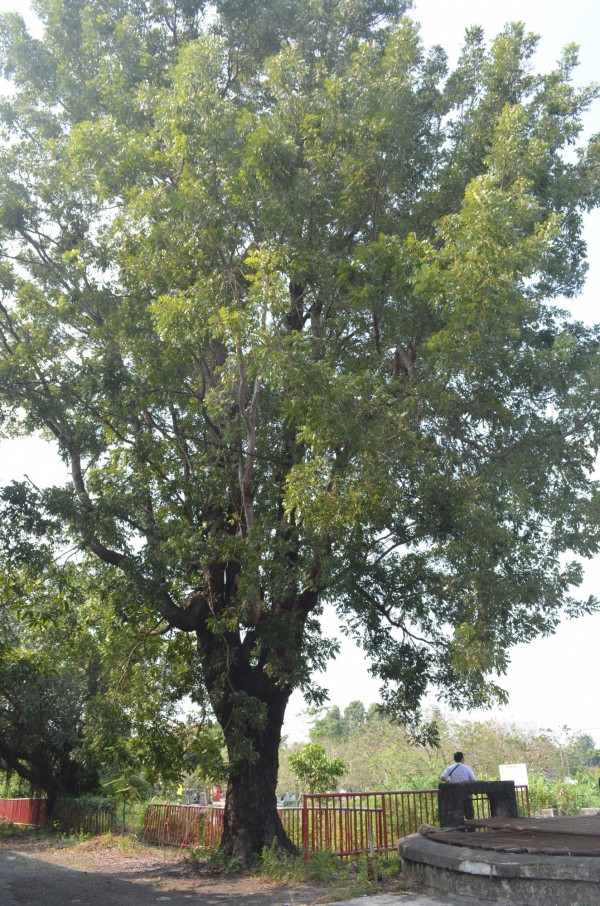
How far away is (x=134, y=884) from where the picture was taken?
1185cm

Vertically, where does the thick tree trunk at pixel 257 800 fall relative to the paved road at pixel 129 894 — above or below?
above

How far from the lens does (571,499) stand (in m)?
10.9

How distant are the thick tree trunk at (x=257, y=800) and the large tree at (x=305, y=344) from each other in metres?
0.04

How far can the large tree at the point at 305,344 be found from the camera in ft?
31.9

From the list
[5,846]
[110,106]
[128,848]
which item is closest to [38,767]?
[5,846]

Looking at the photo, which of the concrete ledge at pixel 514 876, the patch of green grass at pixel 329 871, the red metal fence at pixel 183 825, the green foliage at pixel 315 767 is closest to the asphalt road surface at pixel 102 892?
the patch of green grass at pixel 329 871

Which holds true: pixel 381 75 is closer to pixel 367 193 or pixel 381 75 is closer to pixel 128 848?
pixel 367 193

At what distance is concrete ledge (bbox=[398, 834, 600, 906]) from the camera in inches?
274

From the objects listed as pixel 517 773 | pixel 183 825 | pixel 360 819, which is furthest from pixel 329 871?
pixel 517 773

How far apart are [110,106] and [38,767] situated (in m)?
19.3

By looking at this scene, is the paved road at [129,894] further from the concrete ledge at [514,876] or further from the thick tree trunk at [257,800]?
the thick tree trunk at [257,800]

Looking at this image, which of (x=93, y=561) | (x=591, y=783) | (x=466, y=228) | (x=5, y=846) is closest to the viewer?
(x=466, y=228)

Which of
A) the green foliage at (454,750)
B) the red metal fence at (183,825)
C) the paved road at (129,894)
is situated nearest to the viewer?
the paved road at (129,894)

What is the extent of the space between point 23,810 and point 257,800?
56.3ft
